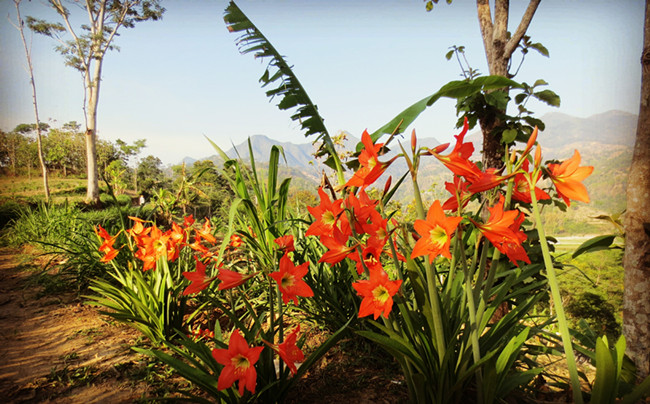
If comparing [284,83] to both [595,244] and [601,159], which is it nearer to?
[595,244]

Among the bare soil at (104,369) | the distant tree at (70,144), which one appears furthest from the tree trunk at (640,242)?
the distant tree at (70,144)

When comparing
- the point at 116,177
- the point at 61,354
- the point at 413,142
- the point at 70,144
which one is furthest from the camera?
the point at 70,144

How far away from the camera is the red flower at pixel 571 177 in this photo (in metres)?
0.58

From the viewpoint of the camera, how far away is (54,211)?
166 inches

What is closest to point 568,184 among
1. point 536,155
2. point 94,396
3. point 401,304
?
Answer: point 536,155

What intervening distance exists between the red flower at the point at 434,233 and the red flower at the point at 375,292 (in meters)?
0.16

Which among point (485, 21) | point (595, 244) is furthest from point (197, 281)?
point (485, 21)

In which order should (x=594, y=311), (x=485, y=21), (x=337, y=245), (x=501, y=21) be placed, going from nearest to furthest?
(x=337, y=245) < (x=501, y=21) < (x=485, y=21) < (x=594, y=311)

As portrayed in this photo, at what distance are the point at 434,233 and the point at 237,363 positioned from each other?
0.62 metres

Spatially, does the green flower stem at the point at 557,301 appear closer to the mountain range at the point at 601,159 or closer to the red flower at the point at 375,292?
the mountain range at the point at 601,159

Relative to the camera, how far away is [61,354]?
57.3 inches

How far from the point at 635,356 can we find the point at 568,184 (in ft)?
5.75

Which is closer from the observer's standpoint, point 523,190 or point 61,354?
point 523,190

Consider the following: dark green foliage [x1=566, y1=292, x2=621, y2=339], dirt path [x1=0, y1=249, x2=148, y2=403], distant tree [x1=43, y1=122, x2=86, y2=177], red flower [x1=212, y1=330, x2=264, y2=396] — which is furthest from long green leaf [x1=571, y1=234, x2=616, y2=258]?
distant tree [x1=43, y1=122, x2=86, y2=177]
